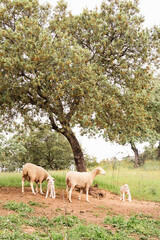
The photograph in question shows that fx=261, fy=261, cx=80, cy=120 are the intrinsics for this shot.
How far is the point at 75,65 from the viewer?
13.3 meters

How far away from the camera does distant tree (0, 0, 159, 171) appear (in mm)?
13188

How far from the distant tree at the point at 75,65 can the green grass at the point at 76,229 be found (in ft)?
19.8

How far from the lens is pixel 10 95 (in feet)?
48.2

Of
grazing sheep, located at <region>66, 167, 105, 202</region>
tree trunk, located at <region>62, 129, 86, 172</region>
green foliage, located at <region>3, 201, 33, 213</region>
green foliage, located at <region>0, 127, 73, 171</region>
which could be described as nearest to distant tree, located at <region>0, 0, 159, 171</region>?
tree trunk, located at <region>62, 129, 86, 172</region>

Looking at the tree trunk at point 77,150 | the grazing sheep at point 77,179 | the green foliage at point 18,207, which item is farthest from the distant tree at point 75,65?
the green foliage at point 18,207

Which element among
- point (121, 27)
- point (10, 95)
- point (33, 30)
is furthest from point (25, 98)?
point (121, 27)

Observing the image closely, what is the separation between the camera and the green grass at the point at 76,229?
668 cm

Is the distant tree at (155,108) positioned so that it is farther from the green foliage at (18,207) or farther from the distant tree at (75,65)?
the green foliage at (18,207)

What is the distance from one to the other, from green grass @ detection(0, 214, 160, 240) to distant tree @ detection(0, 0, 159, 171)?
603 cm

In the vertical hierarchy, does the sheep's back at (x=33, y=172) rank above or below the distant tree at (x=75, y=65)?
below

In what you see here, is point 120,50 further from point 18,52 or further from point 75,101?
point 18,52

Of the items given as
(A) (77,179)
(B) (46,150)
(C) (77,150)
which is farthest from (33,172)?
(B) (46,150)

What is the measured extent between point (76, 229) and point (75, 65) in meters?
8.27

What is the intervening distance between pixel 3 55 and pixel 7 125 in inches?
212
